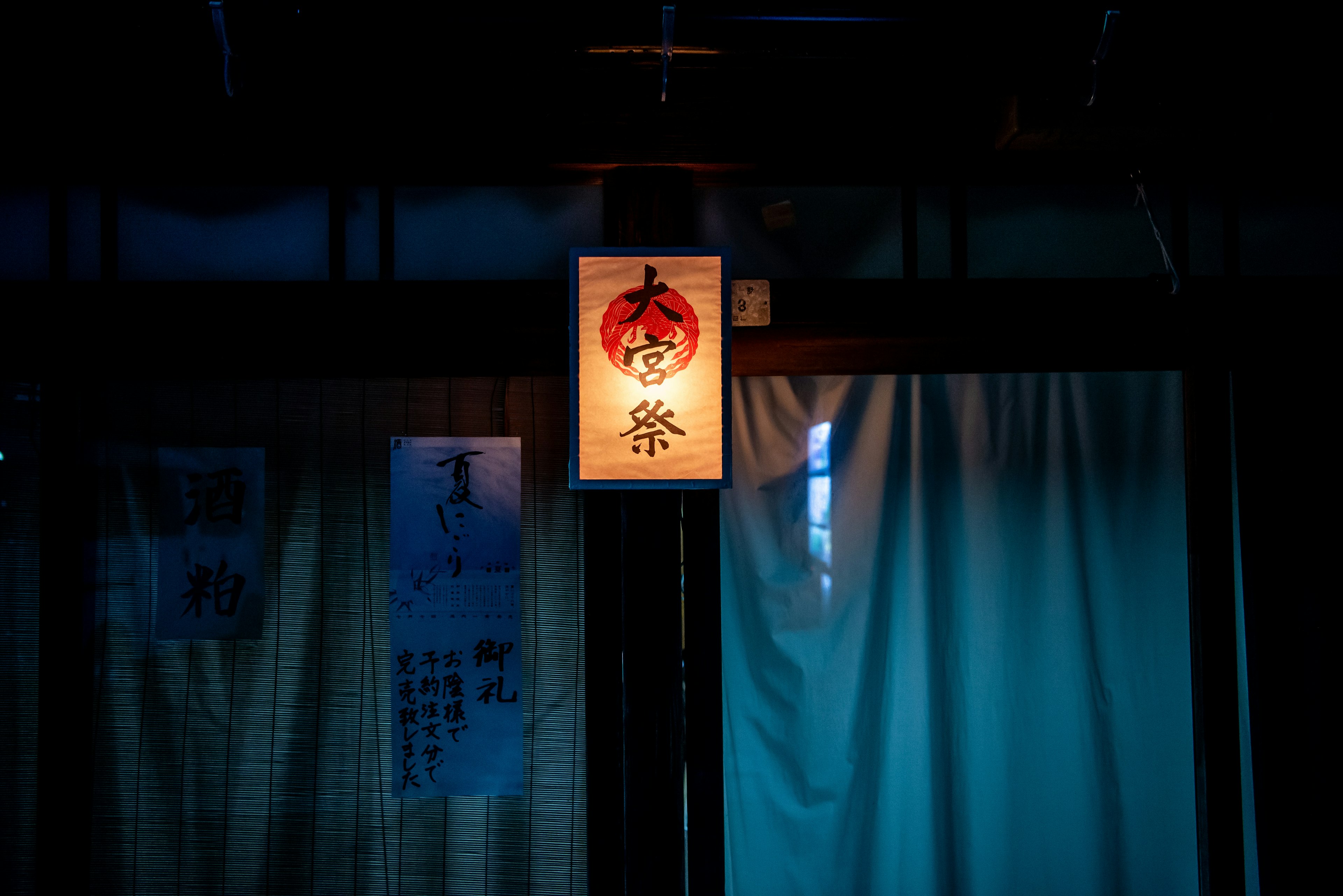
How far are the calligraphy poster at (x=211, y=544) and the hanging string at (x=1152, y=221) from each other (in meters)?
4.99

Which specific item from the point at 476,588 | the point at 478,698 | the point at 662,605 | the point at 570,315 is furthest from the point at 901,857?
the point at 570,315

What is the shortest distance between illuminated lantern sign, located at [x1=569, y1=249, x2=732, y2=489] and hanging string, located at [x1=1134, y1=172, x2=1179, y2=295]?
2.38 meters

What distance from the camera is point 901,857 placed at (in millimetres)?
4266

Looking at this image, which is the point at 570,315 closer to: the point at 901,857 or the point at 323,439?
the point at 323,439

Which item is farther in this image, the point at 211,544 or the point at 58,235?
the point at 211,544

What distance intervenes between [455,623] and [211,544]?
4.61 feet

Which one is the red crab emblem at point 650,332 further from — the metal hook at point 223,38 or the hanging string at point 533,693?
the metal hook at point 223,38

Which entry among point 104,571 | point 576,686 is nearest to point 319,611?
point 104,571

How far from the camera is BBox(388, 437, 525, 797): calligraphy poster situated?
12.5 ft

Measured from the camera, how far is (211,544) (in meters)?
3.87

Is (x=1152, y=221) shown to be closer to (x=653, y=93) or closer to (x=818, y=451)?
(x=818, y=451)

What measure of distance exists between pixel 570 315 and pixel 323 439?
174 cm

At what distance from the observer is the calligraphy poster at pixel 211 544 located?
3861 millimetres

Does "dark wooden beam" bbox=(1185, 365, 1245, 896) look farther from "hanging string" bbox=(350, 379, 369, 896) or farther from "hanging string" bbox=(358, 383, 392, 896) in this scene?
"hanging string" bbox=(350, 379, 369, 896)
